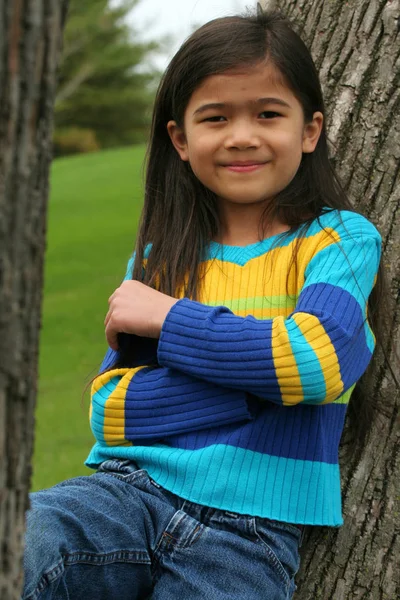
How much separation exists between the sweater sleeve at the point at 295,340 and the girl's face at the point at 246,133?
265 mm

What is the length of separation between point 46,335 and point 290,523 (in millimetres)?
7430

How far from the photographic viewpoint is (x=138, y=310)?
236 centimetres

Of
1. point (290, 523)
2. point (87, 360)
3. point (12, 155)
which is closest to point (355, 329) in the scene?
point (290, 523)

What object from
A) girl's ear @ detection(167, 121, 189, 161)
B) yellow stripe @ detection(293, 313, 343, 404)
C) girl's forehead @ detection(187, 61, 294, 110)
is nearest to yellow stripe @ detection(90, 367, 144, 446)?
yellow stripe @ detection(293, 313, 343, 404)

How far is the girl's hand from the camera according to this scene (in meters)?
2.32

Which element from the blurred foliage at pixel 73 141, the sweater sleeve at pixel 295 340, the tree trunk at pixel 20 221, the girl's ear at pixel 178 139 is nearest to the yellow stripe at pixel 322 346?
the sweater sleeve at pixel 295 340

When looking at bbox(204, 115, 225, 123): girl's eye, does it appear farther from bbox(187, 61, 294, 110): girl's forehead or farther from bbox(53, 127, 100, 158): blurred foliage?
bbox(53, 127, 100, 158): blurred foliage

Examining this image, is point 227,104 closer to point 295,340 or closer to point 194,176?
point 194,176

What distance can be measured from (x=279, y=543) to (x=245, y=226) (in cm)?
82

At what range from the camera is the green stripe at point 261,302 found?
240 cm

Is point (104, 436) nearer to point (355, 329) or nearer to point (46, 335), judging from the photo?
point (355, 329)

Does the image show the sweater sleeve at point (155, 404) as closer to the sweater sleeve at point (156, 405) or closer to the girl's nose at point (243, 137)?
the sweater sleeve at point (156, 405)

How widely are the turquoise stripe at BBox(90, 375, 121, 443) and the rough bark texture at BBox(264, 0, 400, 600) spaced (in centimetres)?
69

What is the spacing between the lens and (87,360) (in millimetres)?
8477
